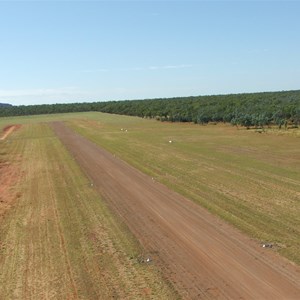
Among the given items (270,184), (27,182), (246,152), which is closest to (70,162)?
(27,182)

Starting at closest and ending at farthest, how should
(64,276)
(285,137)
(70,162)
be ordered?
(64,276), (70,162), (285,137)

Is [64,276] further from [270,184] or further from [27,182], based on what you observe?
[27,182]

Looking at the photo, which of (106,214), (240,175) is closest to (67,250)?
(106,214)

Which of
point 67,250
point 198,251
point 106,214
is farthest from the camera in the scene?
point 106,214

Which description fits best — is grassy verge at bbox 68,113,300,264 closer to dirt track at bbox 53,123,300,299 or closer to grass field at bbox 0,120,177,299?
dirt track at bbox 53,123,300,299

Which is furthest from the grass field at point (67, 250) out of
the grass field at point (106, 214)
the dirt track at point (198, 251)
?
the dirt track at point (198, 251)

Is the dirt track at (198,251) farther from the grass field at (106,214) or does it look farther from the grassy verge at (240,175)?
the grassy verge at (240,175)

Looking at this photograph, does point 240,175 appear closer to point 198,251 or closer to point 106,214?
point 106,214
